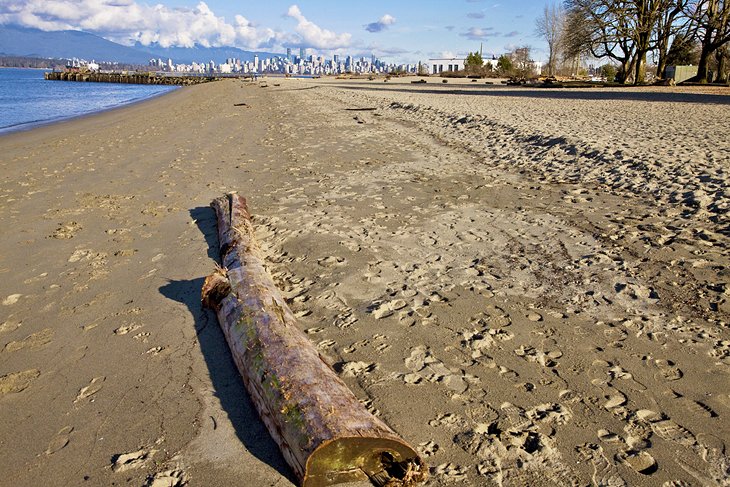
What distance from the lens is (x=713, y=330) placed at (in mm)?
3746

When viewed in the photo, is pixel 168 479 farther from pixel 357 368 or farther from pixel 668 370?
pixel 668 370

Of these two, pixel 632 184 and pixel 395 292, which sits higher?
pixel 632 184

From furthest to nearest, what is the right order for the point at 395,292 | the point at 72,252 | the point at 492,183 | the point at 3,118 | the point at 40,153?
1. the point at 3,118
2. the point at 40,153
3. the point at 492,183
4. the point at 72,252
5. the point at 395,292

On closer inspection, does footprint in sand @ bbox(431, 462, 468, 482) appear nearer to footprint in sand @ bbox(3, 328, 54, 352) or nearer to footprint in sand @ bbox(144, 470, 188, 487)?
footprint in sand @ bbox(144, 470, 188, 487)

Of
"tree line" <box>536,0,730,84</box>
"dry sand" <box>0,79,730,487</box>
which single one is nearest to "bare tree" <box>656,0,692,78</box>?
"tree line" <box>536,0,730,84</box>

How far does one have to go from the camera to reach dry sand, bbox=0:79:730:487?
2.66 metres

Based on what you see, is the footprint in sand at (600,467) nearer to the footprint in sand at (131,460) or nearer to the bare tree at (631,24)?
the footprint in sand at (131,460)

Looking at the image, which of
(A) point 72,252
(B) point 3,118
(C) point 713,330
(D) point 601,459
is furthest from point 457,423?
(B) point 3,118

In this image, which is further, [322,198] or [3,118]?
[3,118]

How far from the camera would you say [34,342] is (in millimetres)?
3861

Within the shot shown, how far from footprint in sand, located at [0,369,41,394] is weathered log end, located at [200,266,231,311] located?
128cm

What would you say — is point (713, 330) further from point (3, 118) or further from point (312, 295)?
point (3, 118)

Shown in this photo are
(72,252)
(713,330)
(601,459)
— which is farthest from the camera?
(72,252)

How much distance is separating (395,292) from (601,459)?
232cm
